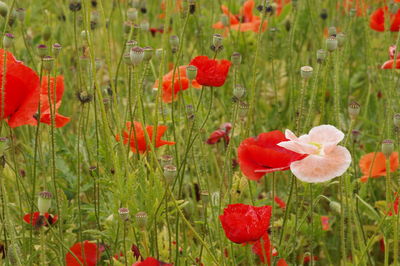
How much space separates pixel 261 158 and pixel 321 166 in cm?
11

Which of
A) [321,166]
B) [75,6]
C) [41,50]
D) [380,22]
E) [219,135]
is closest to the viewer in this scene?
[321,166]

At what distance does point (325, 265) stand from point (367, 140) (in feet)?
1.51

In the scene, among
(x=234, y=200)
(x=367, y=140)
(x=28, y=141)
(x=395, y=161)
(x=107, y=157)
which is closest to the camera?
(x=107, y=157)

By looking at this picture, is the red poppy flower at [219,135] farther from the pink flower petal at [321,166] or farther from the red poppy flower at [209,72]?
the pink flower petal at [321,166]

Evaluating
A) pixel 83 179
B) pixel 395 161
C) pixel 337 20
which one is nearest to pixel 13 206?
pixel 83 179

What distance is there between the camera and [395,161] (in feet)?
4.86

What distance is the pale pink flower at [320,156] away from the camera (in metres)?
0.86

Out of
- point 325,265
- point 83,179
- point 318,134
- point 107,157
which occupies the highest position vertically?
point 318,134

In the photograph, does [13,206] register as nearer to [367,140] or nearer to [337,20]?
[367,140]

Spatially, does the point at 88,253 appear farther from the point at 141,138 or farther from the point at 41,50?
the point at 41,50

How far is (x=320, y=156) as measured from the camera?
89 centimetres

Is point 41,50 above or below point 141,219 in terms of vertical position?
above

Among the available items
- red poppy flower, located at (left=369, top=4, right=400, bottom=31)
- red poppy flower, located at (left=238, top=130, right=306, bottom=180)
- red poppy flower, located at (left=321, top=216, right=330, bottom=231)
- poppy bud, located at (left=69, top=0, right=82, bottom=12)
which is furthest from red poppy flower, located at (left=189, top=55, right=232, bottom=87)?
red poppy flower, located at (left=369, top=4, right=400, bottom=31)

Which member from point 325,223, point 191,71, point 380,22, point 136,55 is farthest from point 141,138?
point 380,22
